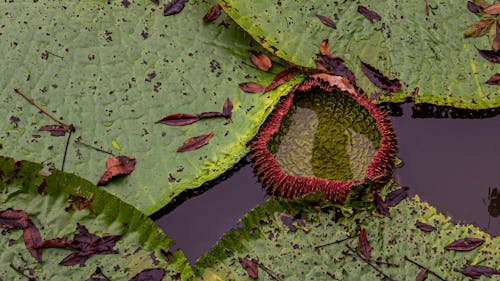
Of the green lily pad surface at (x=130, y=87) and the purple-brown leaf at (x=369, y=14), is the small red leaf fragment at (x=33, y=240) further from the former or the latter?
the purple-brown leaf at (x=369, y=14)

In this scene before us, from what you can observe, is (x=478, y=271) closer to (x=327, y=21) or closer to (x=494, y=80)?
(x=494, y=80)

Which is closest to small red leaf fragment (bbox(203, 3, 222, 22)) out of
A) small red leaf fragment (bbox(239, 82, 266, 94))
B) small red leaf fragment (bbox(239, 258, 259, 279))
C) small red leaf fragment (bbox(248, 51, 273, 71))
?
small red leaf fragment (bbox(248, 51, 273, 71))

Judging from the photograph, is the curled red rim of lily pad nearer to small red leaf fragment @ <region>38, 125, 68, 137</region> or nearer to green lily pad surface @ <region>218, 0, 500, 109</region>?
green lily pad surface @ <region>218, 0, 500, 109</region>

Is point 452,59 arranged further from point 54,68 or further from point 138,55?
point 54,68

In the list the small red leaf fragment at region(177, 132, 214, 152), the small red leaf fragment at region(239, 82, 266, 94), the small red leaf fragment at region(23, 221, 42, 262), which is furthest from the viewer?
the small red leaf fragment at region(239, 82, 266, 94)

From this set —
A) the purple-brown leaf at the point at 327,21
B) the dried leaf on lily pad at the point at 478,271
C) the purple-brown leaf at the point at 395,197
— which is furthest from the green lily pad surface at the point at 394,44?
the dried leaf on lily pad at the point at 478,271

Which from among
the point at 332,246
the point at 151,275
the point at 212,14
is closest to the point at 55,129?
the point at 151,275
